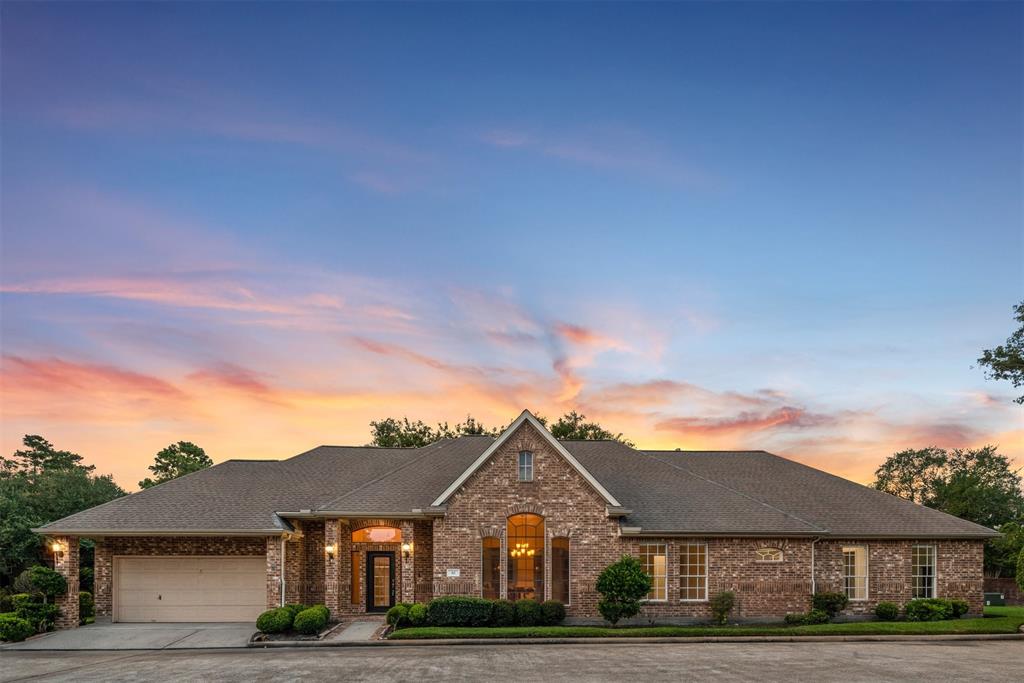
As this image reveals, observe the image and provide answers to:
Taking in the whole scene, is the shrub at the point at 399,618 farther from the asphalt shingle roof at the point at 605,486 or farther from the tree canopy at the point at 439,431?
the tree canopy at the point at 439,431

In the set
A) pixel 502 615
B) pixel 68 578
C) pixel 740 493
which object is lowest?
pixel 502 615

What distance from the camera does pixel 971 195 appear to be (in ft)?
84.0

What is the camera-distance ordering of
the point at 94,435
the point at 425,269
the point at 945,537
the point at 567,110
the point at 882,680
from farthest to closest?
the point at 94,435
the point at 425,269
the point at 945,537
the point at 567,110
the point at 882,680

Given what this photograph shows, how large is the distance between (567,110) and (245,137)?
10.4 metres

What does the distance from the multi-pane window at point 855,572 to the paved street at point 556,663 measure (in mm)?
5091

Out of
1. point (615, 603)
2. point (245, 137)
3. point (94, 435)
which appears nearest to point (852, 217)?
point (615, 603)

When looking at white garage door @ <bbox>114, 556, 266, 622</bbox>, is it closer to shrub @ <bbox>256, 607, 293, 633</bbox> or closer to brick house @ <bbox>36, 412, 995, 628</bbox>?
brick house @ <bbox>36, 412, 995, 628</bbox>

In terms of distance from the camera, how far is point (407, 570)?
26125 millimetres

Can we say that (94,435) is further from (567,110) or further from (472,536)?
(567,110)

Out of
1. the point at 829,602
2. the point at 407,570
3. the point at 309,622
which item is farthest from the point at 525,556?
the point at 829,602

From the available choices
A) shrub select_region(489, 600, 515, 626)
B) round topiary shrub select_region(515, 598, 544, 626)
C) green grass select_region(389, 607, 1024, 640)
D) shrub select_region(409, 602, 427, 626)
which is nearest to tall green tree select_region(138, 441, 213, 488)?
shrub select_region(409, 602, 427, 626)

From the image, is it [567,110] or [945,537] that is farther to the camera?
[945,537]

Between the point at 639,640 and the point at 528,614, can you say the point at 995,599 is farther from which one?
the point at 528,614

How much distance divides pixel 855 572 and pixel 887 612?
1680 millimetres
